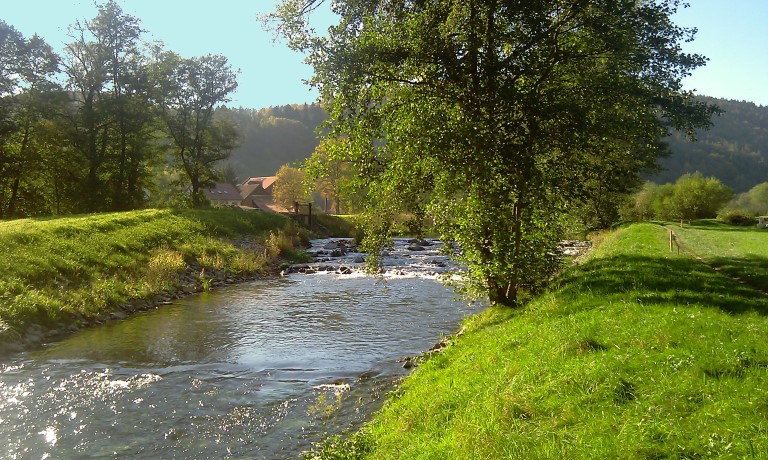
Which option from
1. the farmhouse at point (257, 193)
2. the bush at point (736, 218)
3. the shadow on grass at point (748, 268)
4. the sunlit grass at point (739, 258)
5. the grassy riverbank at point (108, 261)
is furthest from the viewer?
the farmhouse at point (257, 193)

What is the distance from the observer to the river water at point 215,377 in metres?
9.59

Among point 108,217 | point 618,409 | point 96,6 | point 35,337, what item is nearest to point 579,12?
point 618,409

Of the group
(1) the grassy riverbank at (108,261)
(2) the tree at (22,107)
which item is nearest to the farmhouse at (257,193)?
(2) the tree at (22,107)

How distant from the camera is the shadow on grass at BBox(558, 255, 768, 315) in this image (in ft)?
37.4

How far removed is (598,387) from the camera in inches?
276

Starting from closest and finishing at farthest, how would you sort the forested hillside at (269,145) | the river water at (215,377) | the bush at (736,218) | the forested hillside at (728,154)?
the river water at (215,377), the bush at (736,218), the forested hillside at (728,154), the forested hillside at (269,145)

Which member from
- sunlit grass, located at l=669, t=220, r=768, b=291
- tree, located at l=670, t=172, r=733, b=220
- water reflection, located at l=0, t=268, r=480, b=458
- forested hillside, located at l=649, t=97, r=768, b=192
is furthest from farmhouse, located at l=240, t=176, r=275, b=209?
forested hillside, located at l=649, t=97, r=768, b=192

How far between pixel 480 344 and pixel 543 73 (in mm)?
7812

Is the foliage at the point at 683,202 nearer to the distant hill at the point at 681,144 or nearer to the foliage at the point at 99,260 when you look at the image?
the foliage at the point at 99,260

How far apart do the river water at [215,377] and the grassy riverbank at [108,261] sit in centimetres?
178

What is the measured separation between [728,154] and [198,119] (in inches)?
6098

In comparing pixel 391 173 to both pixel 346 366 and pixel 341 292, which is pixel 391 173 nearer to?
pixel 346 366

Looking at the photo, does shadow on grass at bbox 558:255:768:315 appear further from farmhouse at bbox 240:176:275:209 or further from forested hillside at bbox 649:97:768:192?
forested hillside at bbox 649:97:768:192

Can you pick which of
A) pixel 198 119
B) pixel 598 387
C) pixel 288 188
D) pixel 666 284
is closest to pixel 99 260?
pixel 666 284
